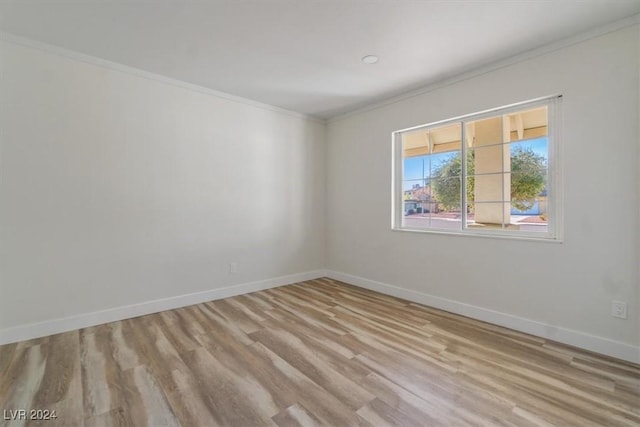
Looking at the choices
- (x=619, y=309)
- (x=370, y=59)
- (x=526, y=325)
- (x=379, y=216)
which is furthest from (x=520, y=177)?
(x=370, y=59)

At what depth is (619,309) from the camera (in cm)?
218

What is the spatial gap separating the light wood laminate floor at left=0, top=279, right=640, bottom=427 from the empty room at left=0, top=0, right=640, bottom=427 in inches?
0.7

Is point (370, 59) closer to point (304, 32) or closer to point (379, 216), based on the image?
point (304, 32)

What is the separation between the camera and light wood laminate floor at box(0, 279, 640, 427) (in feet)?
5.24

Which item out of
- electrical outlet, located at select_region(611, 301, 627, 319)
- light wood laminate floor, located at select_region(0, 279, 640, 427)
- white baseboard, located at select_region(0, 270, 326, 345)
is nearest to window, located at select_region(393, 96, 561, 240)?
electrical outlet, located at select_region(611, 301, 627, 319)

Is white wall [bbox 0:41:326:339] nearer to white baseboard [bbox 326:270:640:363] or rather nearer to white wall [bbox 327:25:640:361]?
white baseboard [bbox 326:270:640:363]

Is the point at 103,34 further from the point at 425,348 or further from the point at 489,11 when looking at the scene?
the point at 425,348

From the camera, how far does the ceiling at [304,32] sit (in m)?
2.04

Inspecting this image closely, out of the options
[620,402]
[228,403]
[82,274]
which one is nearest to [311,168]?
[82,274]

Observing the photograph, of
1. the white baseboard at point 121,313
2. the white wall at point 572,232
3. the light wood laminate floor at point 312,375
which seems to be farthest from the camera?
the white baseboard at point 121,313

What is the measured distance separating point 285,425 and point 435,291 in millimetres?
2313

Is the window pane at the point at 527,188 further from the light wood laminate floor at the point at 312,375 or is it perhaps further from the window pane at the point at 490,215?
the light wood laminate floor at the point at 312,375

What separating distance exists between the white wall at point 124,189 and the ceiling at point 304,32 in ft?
1.31

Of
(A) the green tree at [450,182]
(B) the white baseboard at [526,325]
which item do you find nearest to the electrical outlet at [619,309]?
(B) the white baseboard at [526,325]
